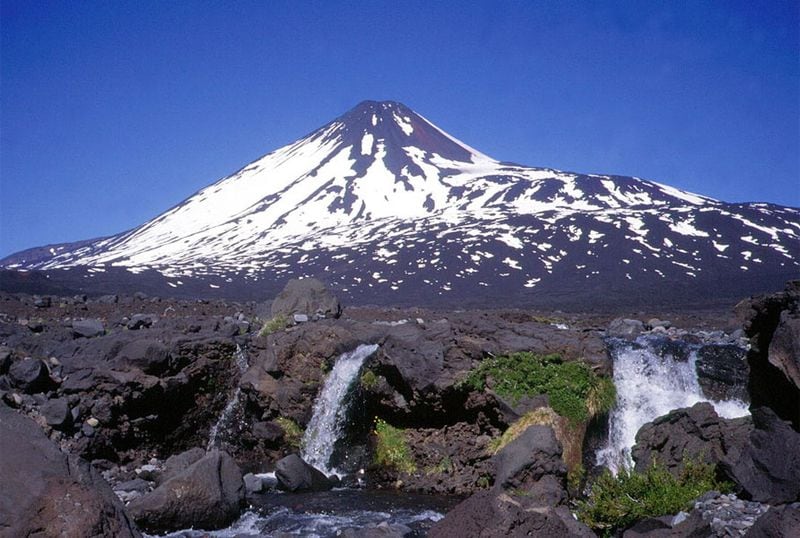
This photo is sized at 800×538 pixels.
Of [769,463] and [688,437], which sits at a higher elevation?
[769,463]

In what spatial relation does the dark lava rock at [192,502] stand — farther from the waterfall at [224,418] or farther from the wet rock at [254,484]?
the waterfall at [224,418]

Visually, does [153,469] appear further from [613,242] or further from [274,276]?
[613,242]

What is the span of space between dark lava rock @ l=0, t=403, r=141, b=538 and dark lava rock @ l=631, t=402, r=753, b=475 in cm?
659

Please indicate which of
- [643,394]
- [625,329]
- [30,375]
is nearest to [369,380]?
[643,394]

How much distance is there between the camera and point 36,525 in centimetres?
419

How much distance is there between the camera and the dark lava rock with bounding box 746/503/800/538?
4.44 metres

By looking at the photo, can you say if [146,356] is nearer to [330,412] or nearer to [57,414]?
[57,414]

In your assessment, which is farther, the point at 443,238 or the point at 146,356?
the point at 443,238

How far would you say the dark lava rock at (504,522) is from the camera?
5.10m

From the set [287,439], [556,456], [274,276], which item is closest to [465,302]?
[274,276]

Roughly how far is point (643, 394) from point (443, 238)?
52.9 m

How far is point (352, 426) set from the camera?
1207 centimetres

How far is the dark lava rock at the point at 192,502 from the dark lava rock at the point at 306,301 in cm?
1239

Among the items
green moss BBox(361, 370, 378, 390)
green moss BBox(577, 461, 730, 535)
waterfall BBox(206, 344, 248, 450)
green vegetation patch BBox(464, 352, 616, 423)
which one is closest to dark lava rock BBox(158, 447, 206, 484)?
waterfall BBox(206, 344, 248, 450)
